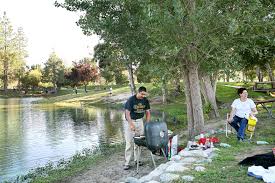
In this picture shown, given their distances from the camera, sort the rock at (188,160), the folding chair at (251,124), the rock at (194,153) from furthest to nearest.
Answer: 1. the folding chair at (251,124)
2. the rock at (194,153)
3. the rock at (188,160)

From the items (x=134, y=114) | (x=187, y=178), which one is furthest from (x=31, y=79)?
(x=187, y=178)

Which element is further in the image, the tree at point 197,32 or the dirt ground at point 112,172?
the tree at point 197,32

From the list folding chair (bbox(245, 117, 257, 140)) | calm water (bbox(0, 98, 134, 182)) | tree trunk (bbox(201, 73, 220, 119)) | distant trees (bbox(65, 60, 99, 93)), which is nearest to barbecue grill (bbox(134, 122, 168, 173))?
folding chair (bbox(245, 117, 257, 140))

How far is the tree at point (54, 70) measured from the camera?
290 ft

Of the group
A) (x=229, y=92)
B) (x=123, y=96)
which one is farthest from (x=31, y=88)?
(x=229, y=92)

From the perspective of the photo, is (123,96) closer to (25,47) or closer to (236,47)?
(236,47)

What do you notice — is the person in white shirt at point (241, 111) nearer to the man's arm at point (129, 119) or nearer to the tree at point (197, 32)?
the tree at point (197, 32)

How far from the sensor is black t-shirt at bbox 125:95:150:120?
10773 mm

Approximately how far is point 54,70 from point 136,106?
8201 cm

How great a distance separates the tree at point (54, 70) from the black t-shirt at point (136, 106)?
7822cm

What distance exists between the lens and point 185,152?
10180 millimetres

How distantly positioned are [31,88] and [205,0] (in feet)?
298

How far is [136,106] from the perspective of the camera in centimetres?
1085

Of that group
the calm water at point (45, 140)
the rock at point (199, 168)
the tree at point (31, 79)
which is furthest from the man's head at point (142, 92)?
the tree at point (31, 79)
